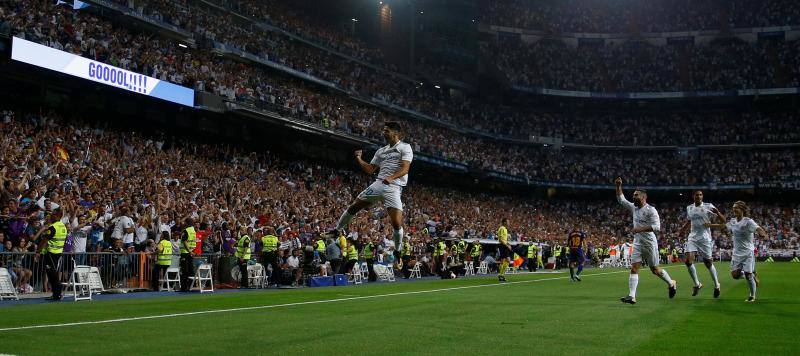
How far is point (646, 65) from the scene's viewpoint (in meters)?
80.9

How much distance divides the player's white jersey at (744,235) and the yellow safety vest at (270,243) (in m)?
14.8

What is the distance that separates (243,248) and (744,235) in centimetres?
1546

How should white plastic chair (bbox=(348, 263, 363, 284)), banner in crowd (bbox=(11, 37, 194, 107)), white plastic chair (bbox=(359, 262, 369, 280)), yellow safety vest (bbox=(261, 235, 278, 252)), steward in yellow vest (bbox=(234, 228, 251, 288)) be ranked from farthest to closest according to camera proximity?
white plastic chair (bbox=(359, 262, 369, 280)) → banner in crowd (bbox=(11, 37, 194, 107)) → white plastic chair (bbox=(348, 263, 363, 284)) → yellow safety vest (bbox=(261, 235, 278, 252)) → steward in yellow vest (bbox=(234, 228, 251, 288))

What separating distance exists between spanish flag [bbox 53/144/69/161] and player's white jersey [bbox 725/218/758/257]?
74.7 feet

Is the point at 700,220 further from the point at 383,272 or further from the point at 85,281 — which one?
the point at 85,281

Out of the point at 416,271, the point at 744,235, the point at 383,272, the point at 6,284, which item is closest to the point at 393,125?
the point at 744,235

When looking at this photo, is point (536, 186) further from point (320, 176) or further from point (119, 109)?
point (119, 109)

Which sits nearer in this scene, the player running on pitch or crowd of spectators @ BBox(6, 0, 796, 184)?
the player running on pitch

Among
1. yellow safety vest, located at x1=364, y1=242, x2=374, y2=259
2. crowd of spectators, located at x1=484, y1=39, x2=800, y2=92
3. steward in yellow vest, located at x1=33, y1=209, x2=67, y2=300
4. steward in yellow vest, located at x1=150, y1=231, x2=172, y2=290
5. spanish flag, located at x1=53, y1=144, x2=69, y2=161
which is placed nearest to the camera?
steward in yellow vest, located at x1=33, y1=209, x2=67, y2=300

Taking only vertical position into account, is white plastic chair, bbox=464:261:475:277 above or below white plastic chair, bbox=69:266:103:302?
below

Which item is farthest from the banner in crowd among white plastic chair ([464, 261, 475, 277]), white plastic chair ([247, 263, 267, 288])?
white plastic chair ([464, 261, 475, 277])

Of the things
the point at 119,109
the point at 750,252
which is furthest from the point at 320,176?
the point at 750,252

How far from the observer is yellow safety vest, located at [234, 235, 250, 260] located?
24.0 meters

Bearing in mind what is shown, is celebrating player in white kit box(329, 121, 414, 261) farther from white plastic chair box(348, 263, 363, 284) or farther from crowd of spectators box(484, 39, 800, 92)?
crowd of spectators box(484, 39, 800, 92)
